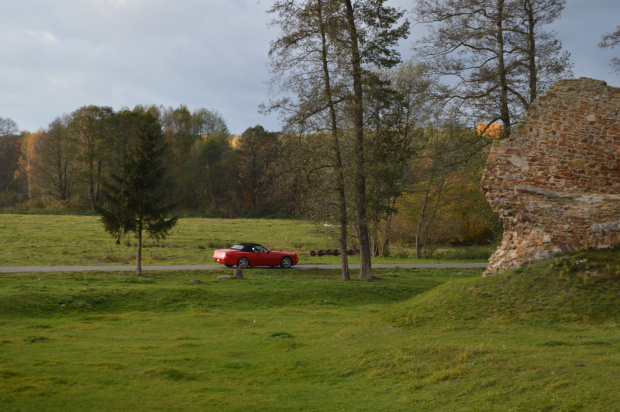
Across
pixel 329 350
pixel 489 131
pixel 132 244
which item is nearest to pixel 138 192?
pixel 132 244

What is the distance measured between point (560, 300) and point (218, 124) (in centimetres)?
9260

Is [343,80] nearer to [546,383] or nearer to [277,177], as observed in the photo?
[277,177]

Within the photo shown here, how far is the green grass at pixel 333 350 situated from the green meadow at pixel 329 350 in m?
0.04

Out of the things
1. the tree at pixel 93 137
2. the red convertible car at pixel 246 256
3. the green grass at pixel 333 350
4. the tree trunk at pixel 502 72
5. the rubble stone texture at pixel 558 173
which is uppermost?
the tree at pixel 93 137

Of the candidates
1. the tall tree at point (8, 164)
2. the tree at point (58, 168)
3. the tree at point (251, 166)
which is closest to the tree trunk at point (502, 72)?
the tree at point (251, 166)

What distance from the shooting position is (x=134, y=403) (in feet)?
27.8

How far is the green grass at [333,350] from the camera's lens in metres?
8.12

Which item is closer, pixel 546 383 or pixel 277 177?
pixel 546 383

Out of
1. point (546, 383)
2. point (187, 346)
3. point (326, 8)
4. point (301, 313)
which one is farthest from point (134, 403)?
point (326, 8)

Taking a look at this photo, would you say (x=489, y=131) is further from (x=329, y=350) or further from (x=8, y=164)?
(x=8, y=164)

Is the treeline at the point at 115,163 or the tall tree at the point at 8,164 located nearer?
the treeline at the point at 115,163

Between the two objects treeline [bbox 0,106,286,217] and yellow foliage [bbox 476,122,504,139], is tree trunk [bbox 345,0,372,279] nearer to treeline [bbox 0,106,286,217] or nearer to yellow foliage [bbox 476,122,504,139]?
yellow foliage [bbox 476,122,504,139]

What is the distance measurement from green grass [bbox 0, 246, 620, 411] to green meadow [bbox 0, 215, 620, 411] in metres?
0.04

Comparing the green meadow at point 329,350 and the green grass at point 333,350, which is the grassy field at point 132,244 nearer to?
the green meadow at point 329,350
